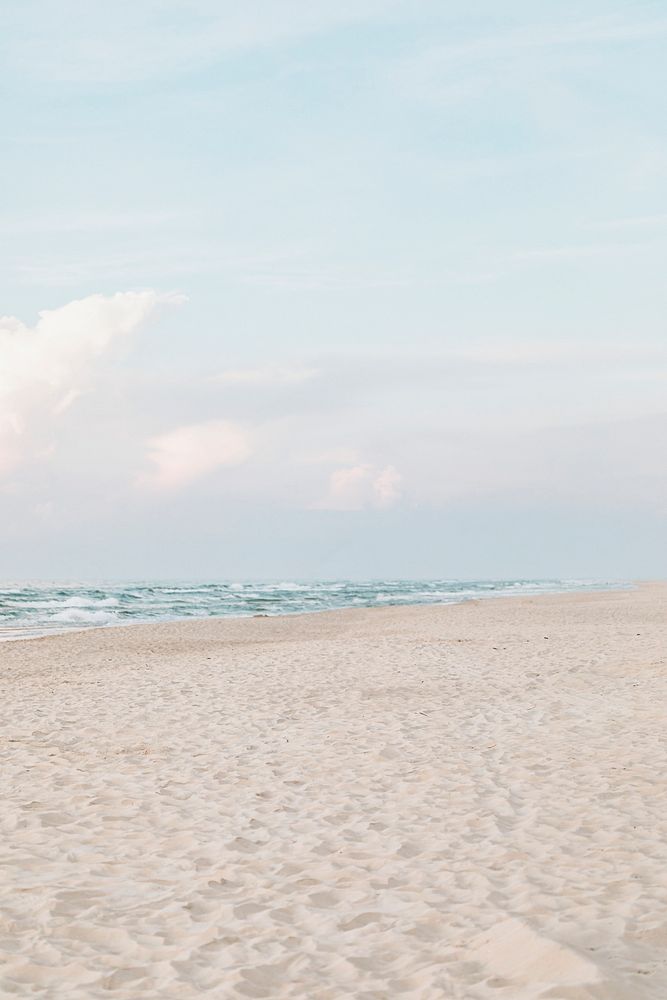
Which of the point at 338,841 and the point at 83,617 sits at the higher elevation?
the point at 338,841

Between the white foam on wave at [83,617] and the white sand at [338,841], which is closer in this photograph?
the white sand at [338,841]

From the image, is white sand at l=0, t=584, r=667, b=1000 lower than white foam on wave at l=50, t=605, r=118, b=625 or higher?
higher

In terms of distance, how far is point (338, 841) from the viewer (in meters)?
7.11

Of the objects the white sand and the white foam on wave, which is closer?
the white sand

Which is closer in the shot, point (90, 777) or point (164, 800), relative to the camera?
point (164, 800)

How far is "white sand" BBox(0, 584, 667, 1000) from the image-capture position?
486cm

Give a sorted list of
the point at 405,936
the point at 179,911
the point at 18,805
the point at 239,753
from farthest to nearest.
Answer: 1. the point at 239,753
2. the point at 18,805
3. the point at 179,911
4. the point at 405,936

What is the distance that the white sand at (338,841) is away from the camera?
4863 millimetres

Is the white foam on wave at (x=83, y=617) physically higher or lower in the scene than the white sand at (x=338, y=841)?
lower

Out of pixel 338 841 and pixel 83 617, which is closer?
pixel 338 841

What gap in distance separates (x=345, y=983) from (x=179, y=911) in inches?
57.5

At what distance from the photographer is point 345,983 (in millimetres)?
4703

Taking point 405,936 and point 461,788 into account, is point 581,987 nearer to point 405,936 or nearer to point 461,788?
point 405,936

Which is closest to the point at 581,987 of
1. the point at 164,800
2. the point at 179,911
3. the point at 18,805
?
the point at 179,911
